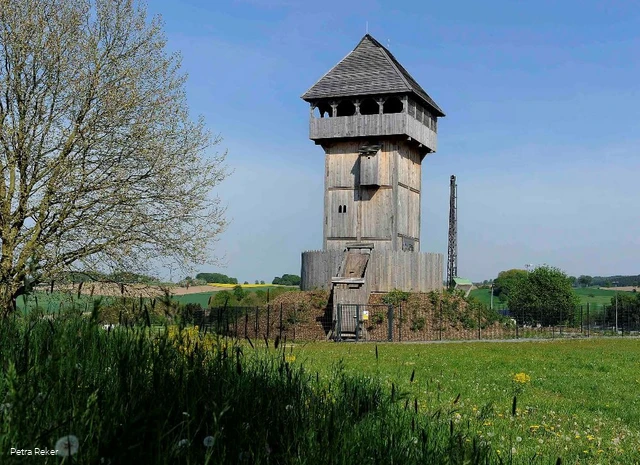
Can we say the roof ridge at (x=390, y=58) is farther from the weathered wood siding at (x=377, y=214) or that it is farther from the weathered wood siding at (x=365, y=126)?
the weathered wood siding at (x=377, y=214)

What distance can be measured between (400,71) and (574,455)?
36072 millimetres

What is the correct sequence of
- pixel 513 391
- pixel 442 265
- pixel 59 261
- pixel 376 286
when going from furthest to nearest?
pixel 442 265, pixel 376 286, pixel 59 261, pixel 513 391

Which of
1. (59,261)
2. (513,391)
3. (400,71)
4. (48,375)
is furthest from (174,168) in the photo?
(400,71)

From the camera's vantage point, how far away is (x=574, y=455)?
664cm

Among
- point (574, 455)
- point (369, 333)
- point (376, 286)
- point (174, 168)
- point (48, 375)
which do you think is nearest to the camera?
point (48, 375)

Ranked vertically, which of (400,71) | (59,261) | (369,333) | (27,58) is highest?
(400,71)

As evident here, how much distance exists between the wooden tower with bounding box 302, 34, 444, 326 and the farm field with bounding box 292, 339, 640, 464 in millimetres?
19404

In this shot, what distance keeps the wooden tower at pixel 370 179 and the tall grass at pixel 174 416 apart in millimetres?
32388

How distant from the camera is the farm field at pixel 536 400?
6750 millimetres

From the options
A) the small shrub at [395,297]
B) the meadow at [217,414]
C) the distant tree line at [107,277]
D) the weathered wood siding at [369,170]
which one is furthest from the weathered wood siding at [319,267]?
the meadow at [217,414]

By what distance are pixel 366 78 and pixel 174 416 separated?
1472 inches

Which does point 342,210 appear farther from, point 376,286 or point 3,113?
point 3,113

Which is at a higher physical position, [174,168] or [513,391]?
[174,168]

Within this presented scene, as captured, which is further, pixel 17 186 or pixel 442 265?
pixel 442 265
